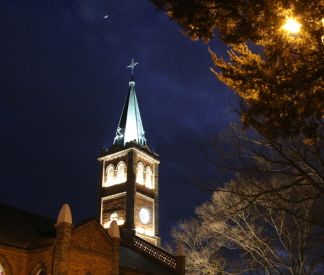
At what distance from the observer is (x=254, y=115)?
11.6 metres

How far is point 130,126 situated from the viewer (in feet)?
158

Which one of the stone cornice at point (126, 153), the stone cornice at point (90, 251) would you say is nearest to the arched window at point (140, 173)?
the stone cornice at point (126, 153)

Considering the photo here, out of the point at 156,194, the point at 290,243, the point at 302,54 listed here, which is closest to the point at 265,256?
the point at 290,243

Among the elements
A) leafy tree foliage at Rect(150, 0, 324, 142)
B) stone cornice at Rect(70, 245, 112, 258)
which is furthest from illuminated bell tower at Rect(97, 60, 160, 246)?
leafy tree foliage at Rect(150, 0, 324, 142)

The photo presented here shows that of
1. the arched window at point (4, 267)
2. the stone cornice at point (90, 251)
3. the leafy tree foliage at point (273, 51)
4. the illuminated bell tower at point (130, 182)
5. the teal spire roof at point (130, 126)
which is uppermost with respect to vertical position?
the teal spire roof at point (130, 126)

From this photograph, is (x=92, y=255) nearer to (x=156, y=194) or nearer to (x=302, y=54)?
(x=302, y=54)

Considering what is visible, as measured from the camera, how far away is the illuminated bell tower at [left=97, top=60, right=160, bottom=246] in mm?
41312

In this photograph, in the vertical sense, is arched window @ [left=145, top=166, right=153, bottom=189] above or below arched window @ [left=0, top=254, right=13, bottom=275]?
above

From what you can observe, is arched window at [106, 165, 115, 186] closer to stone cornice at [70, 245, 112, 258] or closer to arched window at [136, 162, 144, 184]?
arched window at [136, 162, 144, 184]

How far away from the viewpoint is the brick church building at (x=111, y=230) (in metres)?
19.5

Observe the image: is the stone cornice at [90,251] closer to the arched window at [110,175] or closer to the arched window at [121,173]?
the arched window at [121,173]

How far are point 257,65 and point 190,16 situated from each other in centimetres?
243

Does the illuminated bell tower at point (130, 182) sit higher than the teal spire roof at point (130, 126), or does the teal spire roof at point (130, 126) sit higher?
the teal spire roof at point (130, 126)

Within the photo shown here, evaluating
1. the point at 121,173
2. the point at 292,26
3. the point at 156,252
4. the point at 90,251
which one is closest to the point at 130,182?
the point at 121,173
